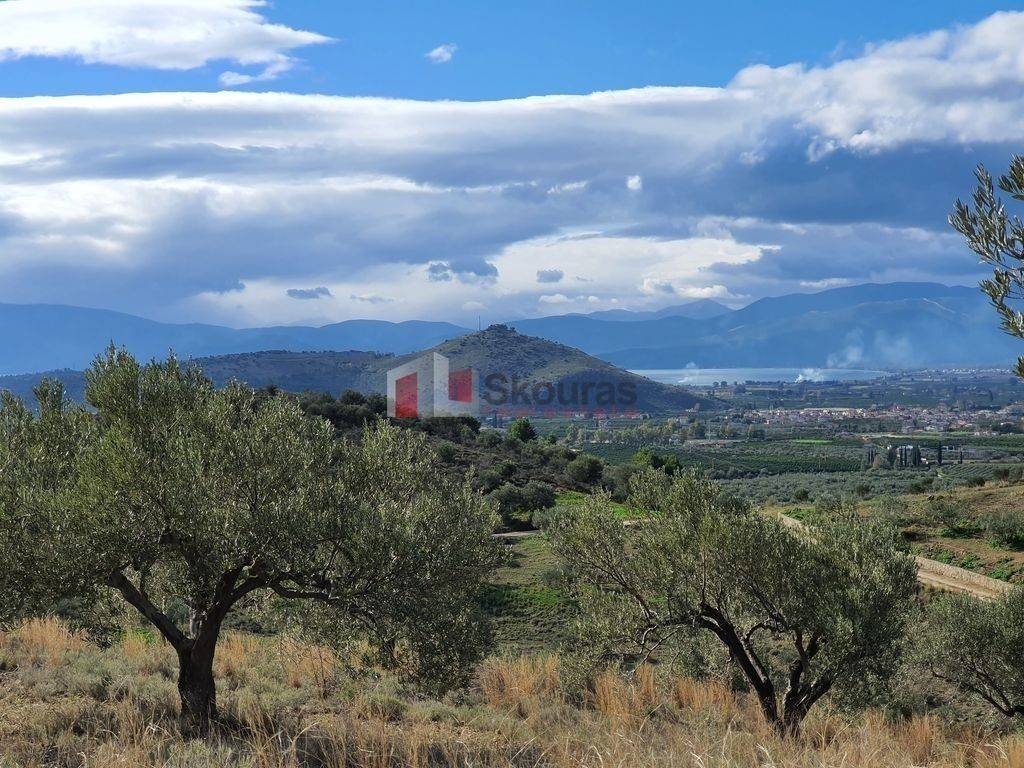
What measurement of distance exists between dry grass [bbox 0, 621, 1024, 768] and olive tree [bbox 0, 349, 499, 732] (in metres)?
1.18

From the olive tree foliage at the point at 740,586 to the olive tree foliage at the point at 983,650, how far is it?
746cm

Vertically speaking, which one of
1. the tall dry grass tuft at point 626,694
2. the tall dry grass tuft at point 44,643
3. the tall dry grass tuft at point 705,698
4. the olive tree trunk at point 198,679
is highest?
the olive tree trunk at point 198,679

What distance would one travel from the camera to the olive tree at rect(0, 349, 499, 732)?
36.1 feet

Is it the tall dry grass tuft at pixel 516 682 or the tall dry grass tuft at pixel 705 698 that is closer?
the tall dry grass tuft at pixel 516 682

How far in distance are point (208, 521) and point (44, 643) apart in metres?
7.61

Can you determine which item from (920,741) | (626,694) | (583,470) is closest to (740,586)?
(626,694)

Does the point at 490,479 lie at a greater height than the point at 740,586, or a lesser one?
lesser

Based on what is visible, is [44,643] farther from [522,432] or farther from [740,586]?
[522,432]

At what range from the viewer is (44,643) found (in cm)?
1599

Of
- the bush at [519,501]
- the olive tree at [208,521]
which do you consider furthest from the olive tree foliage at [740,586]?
the bush at [519,501]

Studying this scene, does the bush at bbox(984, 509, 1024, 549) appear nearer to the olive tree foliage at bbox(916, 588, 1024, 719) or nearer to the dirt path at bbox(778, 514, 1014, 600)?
the dirt path at bbox(778, 514, 1014, 600)

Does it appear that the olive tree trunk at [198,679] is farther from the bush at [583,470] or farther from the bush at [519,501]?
the bush at [583,470]

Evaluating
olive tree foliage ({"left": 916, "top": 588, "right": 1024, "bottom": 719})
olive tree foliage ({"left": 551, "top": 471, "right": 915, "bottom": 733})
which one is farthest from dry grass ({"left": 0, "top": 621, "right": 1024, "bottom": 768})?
olive tree foliage ({"left": 916, "top": 588, "right": 1024, "bottom": 719})

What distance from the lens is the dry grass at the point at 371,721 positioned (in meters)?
7.19
